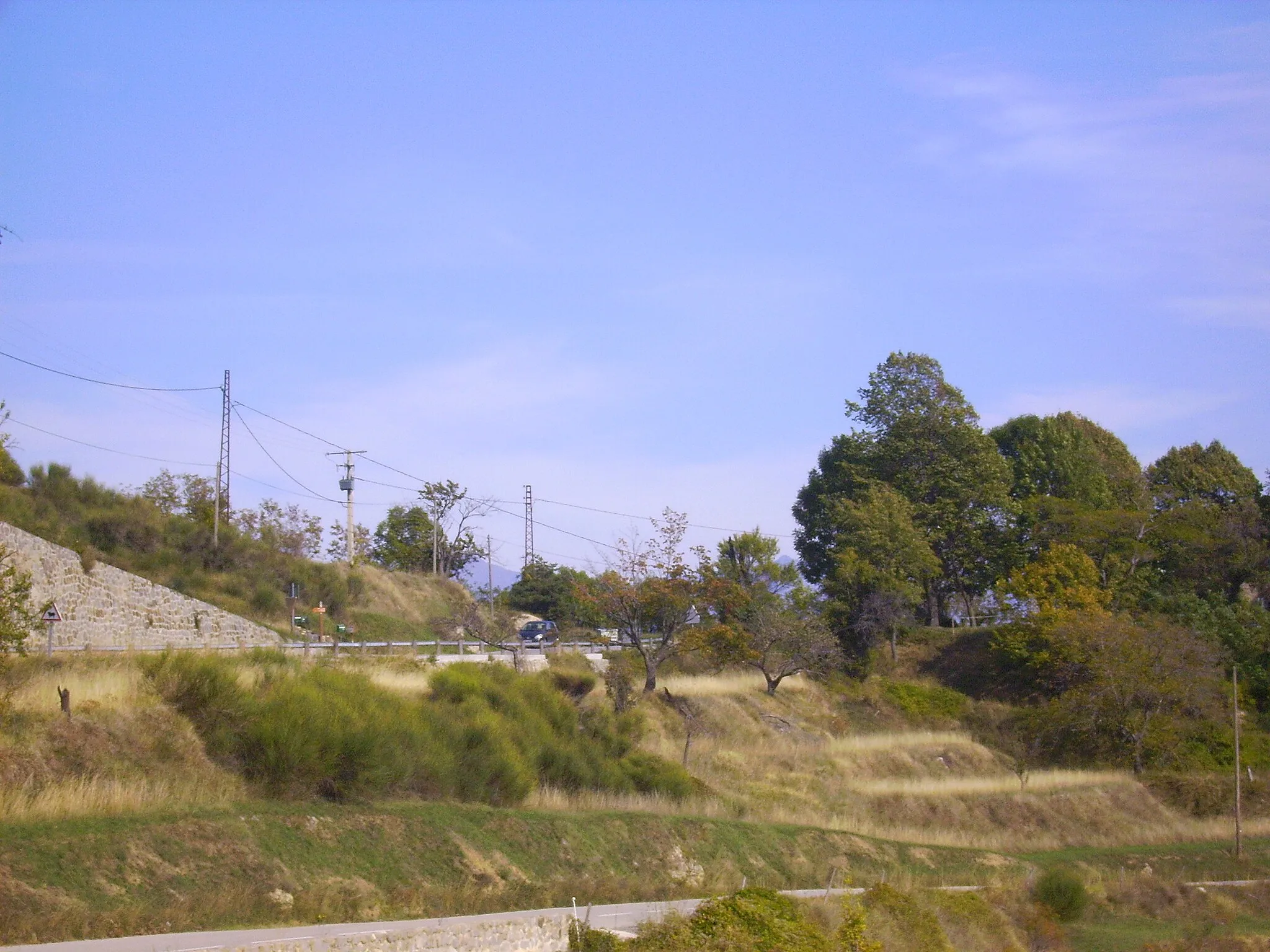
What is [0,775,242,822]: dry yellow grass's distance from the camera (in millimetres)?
14977

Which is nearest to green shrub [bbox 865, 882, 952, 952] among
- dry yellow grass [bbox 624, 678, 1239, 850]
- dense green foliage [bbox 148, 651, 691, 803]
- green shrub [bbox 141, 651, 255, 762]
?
dense green foliage [bbox 148, 651, 691, 803]

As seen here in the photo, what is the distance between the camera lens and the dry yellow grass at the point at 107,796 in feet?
49.1

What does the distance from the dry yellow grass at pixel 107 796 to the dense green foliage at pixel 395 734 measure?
129 centimetres

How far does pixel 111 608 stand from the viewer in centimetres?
3325

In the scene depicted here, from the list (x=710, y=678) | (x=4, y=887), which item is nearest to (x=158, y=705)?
(x=4, y=887)

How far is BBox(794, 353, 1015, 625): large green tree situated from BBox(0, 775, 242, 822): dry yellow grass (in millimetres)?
47117

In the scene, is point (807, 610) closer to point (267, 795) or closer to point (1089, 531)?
point (1089, 531)

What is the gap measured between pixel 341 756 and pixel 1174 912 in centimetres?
Result: 2271

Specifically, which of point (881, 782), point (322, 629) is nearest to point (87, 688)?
point (322, 629)

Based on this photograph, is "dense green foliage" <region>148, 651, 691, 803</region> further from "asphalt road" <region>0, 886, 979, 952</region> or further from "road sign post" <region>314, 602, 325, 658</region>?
"asphalt road" <region>0, 886, 979, 952</region>

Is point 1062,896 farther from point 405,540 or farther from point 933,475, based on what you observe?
point 405,540

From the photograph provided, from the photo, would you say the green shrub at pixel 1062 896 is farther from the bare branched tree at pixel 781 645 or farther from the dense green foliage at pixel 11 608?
the dense green foliage at pixel 11 608

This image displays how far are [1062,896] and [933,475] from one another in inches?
1489

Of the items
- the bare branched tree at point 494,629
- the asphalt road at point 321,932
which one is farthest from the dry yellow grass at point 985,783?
the asphalt road at point 321,932
